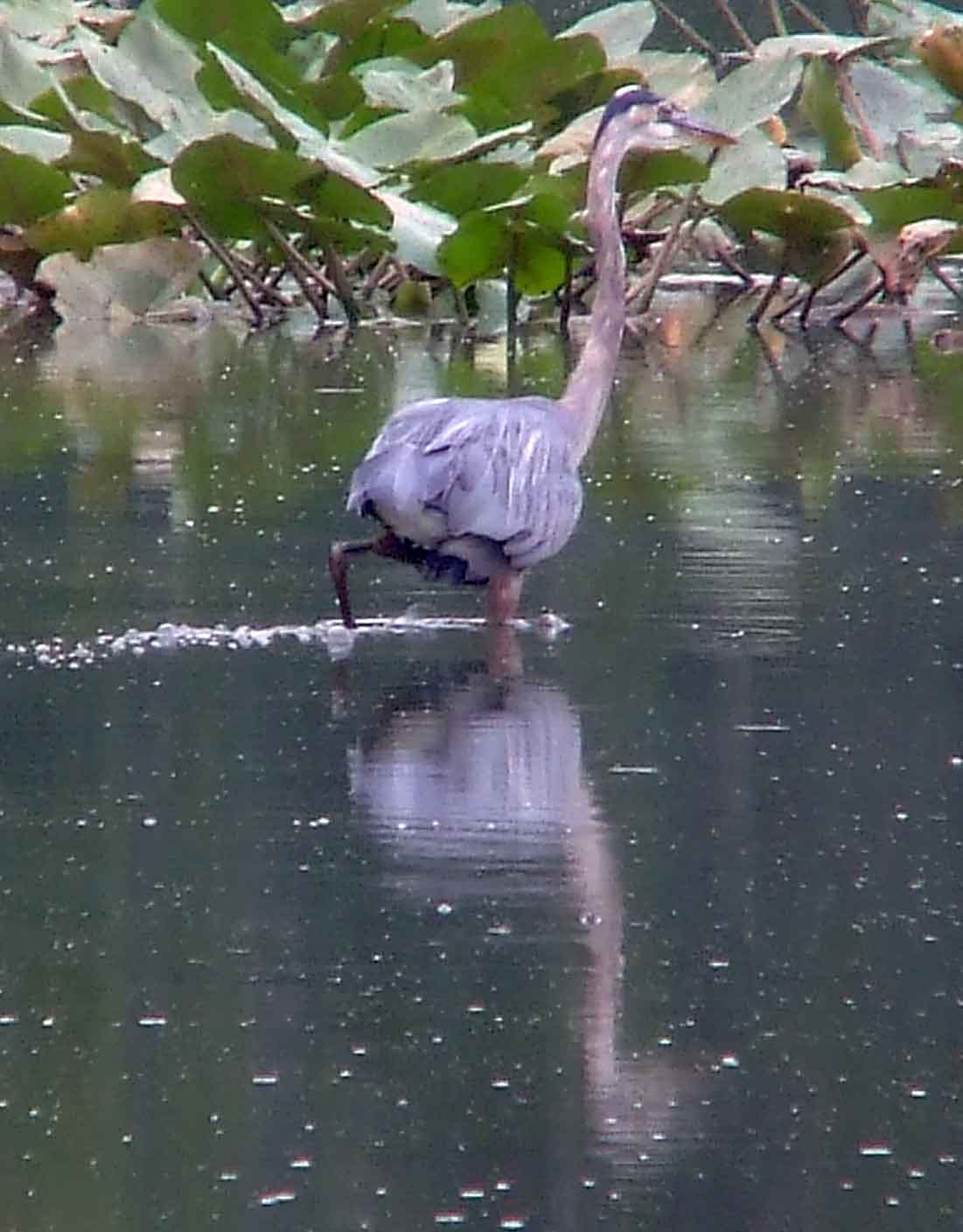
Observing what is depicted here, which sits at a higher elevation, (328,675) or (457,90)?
(457,90)

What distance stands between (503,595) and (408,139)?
6315 millimetres

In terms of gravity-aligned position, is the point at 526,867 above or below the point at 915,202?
below

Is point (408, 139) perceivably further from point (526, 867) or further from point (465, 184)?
point (526, 867)

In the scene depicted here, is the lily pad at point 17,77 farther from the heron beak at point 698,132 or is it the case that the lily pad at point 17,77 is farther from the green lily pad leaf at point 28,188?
the heron beak at point 698,132

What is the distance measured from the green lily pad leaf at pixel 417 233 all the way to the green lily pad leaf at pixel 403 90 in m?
0.71

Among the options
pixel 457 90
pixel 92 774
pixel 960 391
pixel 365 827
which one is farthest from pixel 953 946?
pixel 457 90

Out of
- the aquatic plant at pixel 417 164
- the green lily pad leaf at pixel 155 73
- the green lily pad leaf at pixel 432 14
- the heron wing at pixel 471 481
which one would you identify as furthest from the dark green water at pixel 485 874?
the green lily pad leaf at pixel 432 14

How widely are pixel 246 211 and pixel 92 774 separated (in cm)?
728

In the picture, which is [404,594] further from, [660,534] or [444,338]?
[444,338]

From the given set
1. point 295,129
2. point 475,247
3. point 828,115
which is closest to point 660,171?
point 475,247

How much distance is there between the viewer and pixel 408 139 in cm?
1220

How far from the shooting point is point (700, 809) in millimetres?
4715

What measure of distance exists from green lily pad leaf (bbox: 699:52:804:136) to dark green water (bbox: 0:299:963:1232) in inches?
168

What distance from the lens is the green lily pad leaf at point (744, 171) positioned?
1209cm
